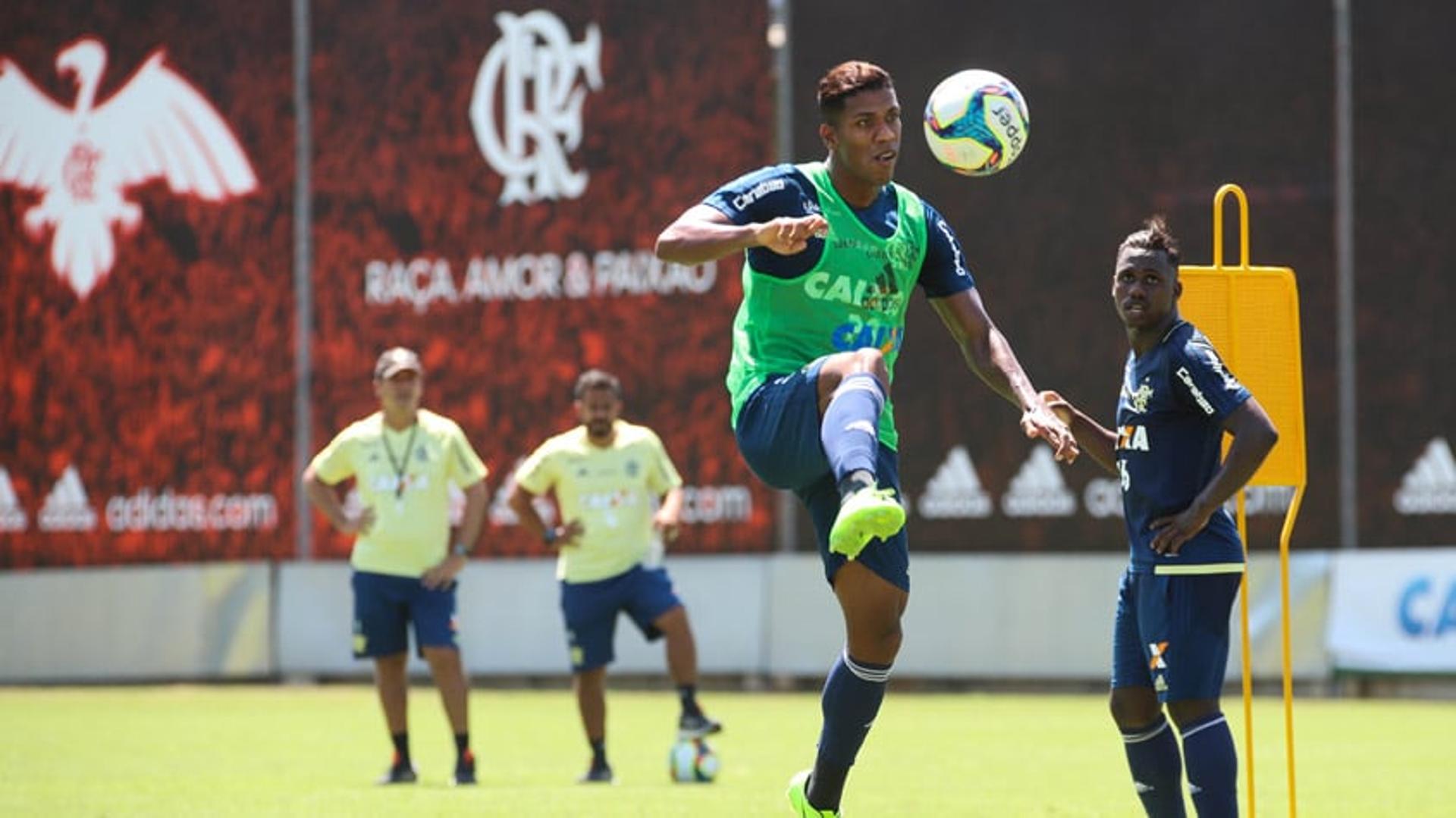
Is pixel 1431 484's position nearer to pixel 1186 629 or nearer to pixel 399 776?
pixel 399 776

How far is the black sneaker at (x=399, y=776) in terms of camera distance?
13.7 meters

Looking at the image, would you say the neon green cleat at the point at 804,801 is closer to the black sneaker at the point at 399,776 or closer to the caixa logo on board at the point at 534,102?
the black sneaker at the point at 399,776

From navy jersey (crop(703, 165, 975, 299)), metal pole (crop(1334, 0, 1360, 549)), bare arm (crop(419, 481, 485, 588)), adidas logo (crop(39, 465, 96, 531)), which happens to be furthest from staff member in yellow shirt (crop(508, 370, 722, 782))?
adidas logo (crop(39, 465, 96, 531))

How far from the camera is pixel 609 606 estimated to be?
14633 mm

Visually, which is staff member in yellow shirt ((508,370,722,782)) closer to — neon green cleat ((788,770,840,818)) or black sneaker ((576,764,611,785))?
black sneaker ((576,764,611,785))

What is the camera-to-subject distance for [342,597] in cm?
2450

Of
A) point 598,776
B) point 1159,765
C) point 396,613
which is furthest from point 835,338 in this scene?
point 396,613

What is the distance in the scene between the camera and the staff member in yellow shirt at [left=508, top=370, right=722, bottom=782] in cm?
1434

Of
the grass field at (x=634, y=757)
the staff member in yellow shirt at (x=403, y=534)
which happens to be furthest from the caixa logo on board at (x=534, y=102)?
the staff member in yellow shirt at (x=403, y=534)

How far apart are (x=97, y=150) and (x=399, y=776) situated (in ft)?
47.9

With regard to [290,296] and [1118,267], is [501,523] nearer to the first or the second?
[290,296]

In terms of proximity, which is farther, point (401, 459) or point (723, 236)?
point (401, 459)

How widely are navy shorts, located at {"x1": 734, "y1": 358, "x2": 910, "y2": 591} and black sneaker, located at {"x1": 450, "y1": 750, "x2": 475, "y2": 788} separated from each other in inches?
232

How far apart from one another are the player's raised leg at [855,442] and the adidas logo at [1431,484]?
46.1ft
